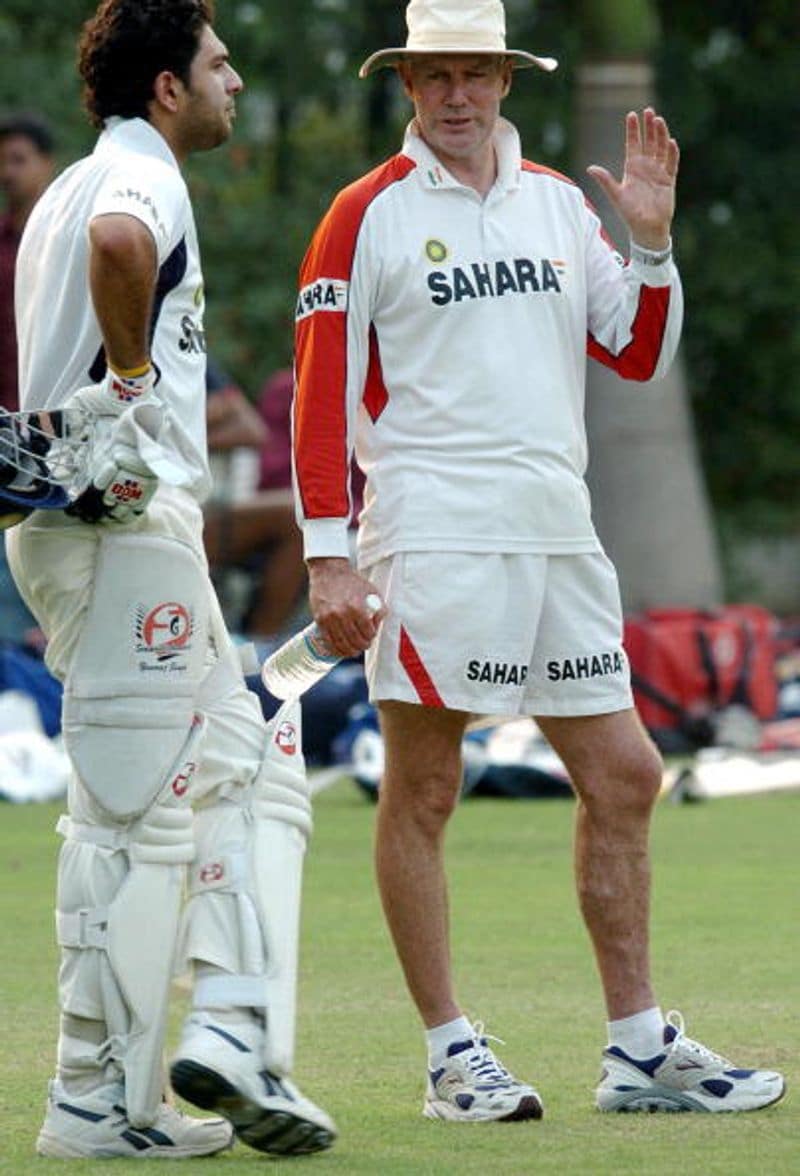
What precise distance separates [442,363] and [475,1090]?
1.38m

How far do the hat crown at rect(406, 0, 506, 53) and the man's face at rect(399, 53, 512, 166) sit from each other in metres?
0.03

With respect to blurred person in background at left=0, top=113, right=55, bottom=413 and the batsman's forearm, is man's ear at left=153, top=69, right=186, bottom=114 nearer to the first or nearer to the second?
the batsman's forearm

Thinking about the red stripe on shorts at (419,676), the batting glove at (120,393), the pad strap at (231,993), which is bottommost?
the pad strap at (231,993)

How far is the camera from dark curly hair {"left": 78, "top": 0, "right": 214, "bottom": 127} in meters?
5.36

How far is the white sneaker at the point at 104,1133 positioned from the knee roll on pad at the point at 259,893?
9.7 inches

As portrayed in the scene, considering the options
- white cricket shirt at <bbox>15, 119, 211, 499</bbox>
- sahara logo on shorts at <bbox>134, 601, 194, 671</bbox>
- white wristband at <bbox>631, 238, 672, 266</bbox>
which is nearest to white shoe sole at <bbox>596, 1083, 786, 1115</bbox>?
sahara logo on shorts at <bbox>134, 601, 194, 671</bbox>

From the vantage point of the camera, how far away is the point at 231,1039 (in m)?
5.04

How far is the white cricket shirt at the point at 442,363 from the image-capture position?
574 centimetres

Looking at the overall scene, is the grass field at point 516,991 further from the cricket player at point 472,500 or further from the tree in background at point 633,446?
the tree in background at point 633,446

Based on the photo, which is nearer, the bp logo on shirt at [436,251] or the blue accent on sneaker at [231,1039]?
the blue accent on sneaker at [231,1039]

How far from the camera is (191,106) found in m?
5.42

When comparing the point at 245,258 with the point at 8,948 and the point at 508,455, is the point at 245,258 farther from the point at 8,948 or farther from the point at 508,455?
the point at 508,455

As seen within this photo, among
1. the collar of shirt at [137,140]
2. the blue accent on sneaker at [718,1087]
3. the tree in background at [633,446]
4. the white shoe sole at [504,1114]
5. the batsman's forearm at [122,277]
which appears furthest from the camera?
the tree in background at [633,446]

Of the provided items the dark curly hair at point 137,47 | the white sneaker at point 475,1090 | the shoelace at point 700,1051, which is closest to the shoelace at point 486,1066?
the white sneaker at point 475,1090
